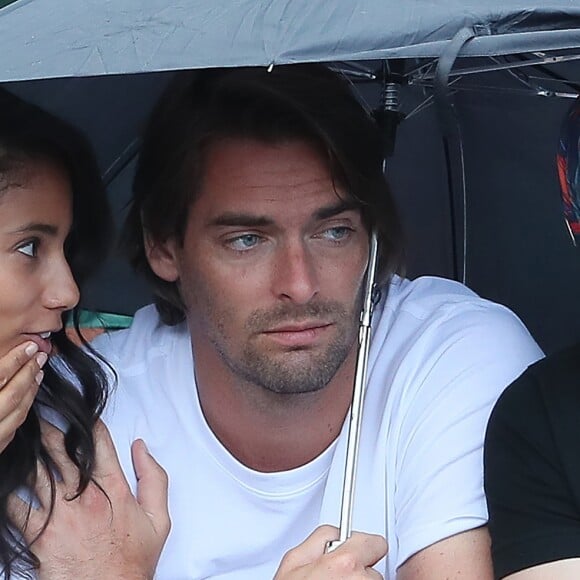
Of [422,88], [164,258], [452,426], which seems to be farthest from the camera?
[164,258]

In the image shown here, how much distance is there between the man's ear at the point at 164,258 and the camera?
2.63 meters

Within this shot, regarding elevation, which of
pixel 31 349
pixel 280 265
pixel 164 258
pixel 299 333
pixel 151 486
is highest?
pixel 164 258

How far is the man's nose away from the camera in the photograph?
7.30 feet

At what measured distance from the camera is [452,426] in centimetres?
217

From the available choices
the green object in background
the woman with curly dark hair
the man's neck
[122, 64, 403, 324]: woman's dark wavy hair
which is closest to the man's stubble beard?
the man's neck

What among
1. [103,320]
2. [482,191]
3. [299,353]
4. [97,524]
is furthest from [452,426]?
[103,320]

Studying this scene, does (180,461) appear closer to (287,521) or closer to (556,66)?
(287,521)

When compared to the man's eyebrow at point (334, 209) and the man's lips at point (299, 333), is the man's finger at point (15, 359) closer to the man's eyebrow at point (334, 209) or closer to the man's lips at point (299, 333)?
the man's lips at point (299, 333)

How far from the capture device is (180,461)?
2494 millimetres

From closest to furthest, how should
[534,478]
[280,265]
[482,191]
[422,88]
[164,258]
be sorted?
[534,478] → [280,265] → [422,88] → [164,258] → [482,191]

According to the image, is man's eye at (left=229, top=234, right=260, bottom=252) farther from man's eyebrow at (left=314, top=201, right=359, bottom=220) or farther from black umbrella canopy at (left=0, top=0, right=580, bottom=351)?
black umbrella canopy at (left=0, top=0, right=580, bottom=351)

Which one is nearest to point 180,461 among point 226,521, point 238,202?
point 226,521

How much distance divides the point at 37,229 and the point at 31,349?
0.22 meters

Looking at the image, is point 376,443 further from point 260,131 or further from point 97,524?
point 260,131
